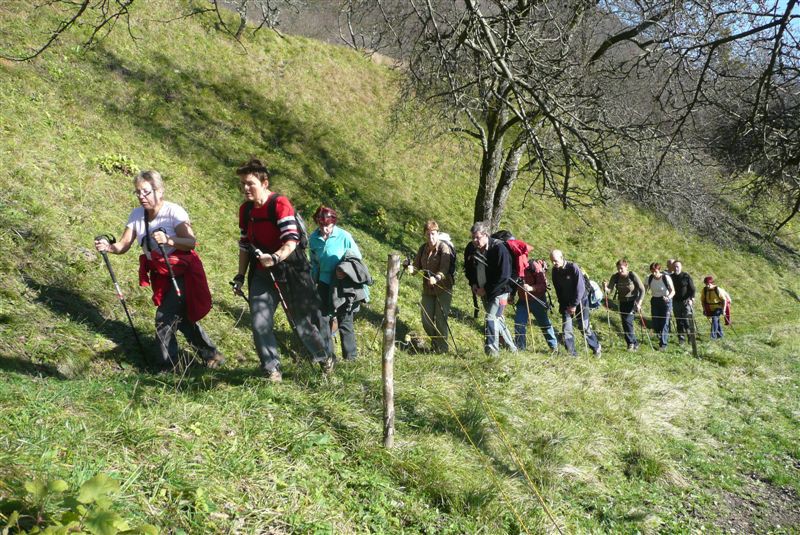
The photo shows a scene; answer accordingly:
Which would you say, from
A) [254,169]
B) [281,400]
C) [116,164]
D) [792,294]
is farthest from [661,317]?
[792,294]

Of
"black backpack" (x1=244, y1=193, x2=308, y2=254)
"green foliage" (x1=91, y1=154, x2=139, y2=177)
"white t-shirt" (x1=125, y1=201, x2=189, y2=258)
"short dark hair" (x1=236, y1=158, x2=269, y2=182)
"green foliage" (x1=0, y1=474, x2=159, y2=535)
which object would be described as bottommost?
"green foliage" (x1=0, y1=474, x2=159, y2=535)

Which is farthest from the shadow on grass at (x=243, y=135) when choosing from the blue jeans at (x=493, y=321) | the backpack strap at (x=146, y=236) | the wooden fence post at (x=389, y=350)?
the wooden fence post at (x=389, y=350)

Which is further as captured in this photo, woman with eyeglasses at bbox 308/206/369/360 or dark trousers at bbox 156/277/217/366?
woman with eyeglasses at bbox 308/206/369/360

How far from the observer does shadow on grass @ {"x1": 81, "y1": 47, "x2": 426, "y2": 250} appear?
13.3m

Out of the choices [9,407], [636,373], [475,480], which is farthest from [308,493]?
[636,373]

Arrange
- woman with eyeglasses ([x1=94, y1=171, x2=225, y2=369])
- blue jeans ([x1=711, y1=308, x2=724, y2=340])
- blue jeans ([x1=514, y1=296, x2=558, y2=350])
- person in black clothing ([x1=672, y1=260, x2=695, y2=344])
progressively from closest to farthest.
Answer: woman with eyeglasses ([x1=94, y1=171, x2=225, y2=369]) → blue jeans ([x1=514, y1=296, x2=558, y2=350]) → person in black clothing ([x1=672, y1=260, x2=695, y2=344]) → blue jeans ([x1=711, y1=308, x2=724, y2=340])

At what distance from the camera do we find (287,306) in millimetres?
4980

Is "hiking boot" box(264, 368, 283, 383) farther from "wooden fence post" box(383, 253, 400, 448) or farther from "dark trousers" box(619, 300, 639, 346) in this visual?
"dark trousers" box(619, 300, 639, 346)

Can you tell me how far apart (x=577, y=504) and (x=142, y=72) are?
47.9 feet

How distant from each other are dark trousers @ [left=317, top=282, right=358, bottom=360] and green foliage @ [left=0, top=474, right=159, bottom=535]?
4326 millimetres

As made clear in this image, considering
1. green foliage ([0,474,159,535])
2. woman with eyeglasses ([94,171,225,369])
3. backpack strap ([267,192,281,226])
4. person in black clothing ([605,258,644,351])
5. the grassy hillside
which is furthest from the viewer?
person in black clothing ([605,258,644,351])

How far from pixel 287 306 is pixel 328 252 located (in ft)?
5.83

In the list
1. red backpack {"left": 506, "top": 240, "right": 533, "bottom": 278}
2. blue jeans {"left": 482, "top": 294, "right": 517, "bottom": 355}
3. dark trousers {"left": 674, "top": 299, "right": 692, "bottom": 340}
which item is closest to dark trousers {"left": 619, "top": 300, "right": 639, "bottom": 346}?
dark trousers {"left": 674, "top": 299, "right": 692, "bottom": 340}

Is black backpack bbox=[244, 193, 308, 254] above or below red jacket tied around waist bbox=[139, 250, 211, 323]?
above
